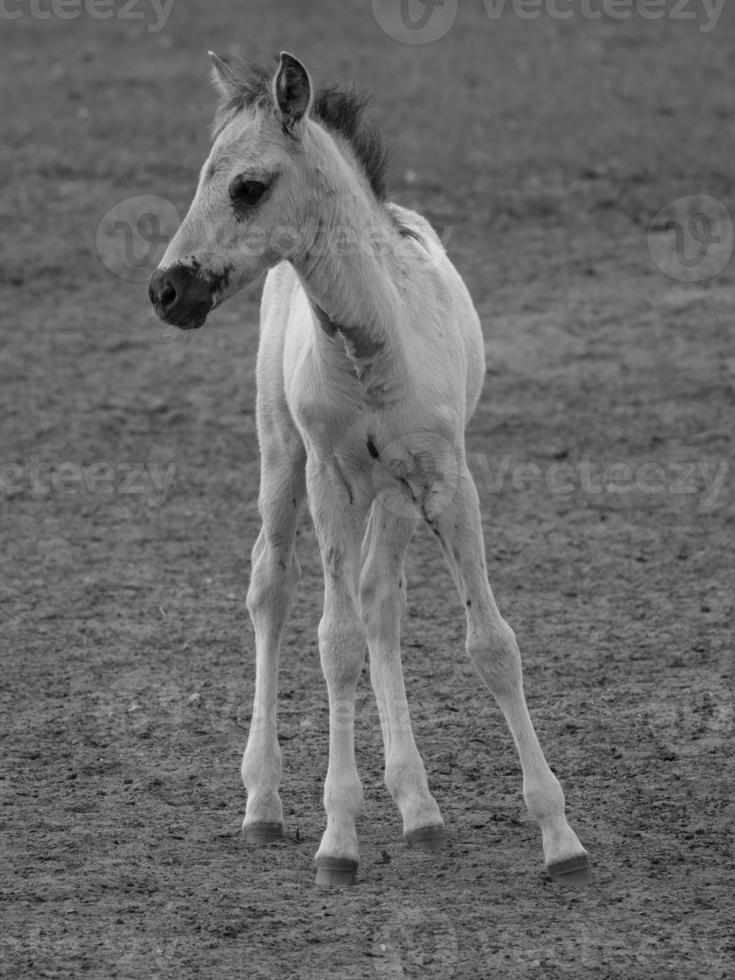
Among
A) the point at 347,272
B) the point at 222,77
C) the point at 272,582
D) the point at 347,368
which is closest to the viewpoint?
the point at 347,272

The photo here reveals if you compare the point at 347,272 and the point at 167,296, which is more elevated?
the point at 347,272

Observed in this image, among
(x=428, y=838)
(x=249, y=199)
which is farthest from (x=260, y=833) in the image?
(x=249, y=199)

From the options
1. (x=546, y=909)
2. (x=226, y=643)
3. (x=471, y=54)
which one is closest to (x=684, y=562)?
(x=226, y=643)

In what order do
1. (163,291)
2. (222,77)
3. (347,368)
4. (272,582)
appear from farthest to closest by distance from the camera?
(272,582) → (222,77) → (347,368) → (163,291)

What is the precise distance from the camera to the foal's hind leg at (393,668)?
18.3 feet

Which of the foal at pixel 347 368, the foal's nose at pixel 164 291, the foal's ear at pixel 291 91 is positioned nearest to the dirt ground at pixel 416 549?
the foal at pixel 347 368

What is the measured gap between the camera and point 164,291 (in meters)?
4.79

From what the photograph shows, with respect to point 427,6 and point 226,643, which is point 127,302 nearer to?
point 226,643

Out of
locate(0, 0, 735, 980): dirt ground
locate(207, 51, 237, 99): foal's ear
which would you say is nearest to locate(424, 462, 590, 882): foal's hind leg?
locate(0, 0, 735, 980): dirt ground

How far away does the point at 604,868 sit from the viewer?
5332mm

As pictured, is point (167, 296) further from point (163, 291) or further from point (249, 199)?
point (249, 199)

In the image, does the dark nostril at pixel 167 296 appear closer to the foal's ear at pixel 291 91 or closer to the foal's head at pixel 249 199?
the foal's head at pixel 249 199

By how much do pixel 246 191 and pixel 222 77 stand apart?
2.15 feet

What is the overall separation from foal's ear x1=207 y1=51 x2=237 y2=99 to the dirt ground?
330mm
